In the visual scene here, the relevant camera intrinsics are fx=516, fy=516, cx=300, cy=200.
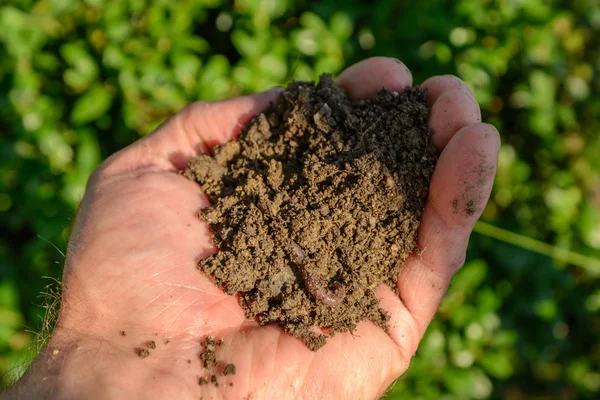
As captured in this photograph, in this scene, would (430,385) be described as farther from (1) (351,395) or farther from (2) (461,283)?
(1) (351,395)

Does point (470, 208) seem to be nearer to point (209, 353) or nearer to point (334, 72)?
point (209, 353)

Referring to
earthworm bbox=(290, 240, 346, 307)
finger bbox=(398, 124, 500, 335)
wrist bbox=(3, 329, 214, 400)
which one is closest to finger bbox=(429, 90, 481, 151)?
finger bbox=(398, 124, 500, 335)

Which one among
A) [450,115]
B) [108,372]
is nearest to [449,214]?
[450,115]

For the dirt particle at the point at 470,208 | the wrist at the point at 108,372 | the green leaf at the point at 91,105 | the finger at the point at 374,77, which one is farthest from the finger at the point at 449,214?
the green leaf at the point at 91,105

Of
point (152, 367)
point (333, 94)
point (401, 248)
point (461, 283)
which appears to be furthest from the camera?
point (461, 283)

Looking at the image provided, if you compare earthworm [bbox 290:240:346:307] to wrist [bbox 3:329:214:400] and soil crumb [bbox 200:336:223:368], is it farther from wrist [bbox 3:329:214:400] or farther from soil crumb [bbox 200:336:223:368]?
wrist [bbox 3:329:214:400]

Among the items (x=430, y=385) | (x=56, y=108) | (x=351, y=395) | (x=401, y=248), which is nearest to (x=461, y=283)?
(x=430, y=385)
